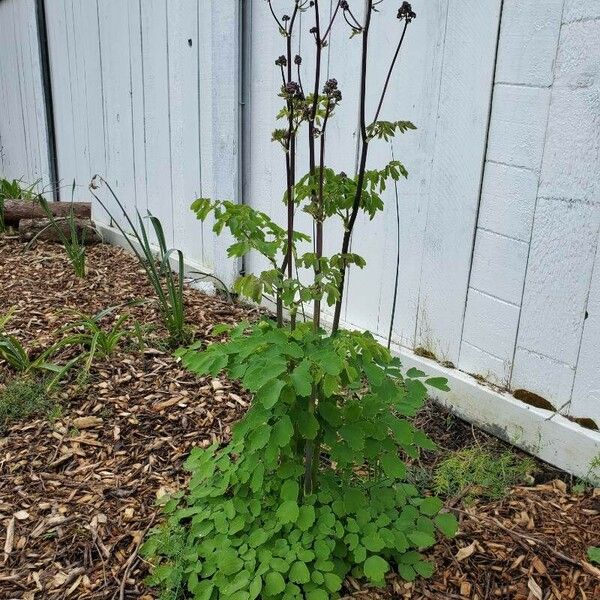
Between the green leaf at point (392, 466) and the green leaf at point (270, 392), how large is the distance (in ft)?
1.26

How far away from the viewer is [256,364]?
155 cm

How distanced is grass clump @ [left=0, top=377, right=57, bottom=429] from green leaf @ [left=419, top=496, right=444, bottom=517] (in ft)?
5.04

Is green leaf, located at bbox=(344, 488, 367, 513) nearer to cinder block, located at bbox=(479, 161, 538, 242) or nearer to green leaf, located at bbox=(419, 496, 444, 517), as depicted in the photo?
green leaf, located at bbox=(419, 496, 444, 517)

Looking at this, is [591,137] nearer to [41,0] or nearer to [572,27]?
[572,27]

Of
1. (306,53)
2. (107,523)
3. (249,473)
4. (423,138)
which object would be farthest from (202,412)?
(306,53)

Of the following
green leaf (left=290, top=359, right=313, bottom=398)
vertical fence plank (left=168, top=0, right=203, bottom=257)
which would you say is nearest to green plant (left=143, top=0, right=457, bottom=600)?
green leaf (left=290, top=359, right=313, bottom=398)

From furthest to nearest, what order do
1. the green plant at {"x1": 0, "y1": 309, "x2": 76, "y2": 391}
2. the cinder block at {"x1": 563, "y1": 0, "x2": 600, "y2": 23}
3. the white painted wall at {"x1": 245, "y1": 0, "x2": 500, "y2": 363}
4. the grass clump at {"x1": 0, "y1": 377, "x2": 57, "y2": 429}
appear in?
the green plant at {"x1": 0, "y1": 309, "x2": 76, "y2": 391}
the grass clump at {"x1": 0, "y1": 377, "x2": 57, "y2": 429}
the white painted wall at {"x1": 245, "y1": 0, "x2": 500, "y2": 363}
the cinder block at {"x1": 563, "y1": 0, "x2": 600, "y2": 23}

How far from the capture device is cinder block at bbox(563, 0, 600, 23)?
78.2 inches

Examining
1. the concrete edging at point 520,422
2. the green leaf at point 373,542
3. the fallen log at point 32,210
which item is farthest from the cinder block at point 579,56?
the fallen log at point 32,210

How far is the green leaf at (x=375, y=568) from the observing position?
1.66 meters

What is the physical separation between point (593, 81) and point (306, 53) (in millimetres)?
1416

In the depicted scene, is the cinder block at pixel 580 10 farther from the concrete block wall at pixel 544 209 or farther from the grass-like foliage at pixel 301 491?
the grass-like foliage at pixel 301 491

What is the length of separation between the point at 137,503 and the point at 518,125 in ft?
5.97

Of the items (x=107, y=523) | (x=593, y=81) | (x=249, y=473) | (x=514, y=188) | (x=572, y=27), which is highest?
(x=572, y=27)
